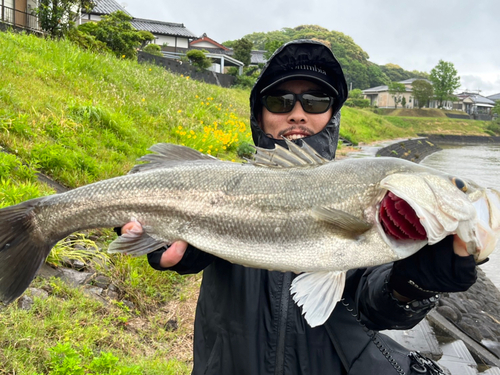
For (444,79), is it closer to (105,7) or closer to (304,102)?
(105,7)

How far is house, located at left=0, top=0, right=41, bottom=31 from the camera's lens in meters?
17.6

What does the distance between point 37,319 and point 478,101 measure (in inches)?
3697

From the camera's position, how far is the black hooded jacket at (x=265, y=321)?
2.16 meters

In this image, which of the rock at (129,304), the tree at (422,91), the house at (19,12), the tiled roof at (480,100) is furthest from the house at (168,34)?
the tiled roof at (480,100)

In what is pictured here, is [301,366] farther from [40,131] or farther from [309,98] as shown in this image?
[40,131]

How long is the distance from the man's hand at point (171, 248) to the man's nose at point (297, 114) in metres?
1.36

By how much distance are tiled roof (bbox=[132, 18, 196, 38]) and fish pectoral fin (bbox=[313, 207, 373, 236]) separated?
145ft

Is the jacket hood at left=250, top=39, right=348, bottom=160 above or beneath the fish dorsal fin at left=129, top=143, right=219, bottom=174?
above

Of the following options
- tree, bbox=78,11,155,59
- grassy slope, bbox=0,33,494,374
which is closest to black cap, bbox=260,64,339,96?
grassy slope, bbox=0,33,494,374

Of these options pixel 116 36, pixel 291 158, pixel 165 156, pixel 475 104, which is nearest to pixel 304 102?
pixel 291 158

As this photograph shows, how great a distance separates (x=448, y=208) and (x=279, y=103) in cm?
162

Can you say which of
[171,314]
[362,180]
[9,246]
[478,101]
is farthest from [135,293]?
[478,101]

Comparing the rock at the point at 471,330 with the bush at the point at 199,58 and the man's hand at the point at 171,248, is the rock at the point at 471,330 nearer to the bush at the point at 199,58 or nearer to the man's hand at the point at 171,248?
the man's hand at the point at 171,248

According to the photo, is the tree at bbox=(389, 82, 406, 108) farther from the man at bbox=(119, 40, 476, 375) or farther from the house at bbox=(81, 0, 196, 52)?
the man at bbox=(119, 40, 476, 375)
